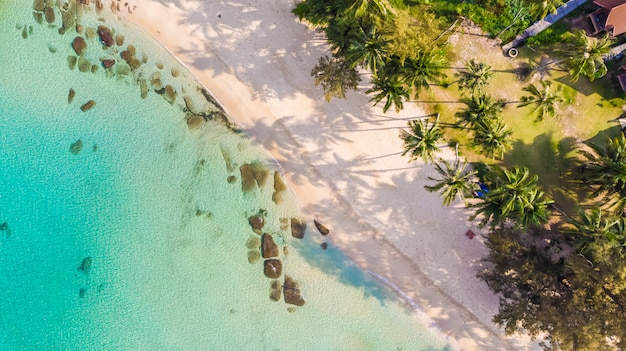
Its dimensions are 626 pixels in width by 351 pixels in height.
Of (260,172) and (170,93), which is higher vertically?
(170,93)

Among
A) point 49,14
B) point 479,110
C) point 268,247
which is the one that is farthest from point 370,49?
point 49,14

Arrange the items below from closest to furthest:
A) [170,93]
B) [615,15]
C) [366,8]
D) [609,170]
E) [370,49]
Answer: [366,8] < [370,49] < [609,170] < [615,15] < [170,93]

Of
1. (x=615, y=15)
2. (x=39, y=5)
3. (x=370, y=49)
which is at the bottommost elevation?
(x=39, y=5)

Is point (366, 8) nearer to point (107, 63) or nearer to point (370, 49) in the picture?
point (370, 49)

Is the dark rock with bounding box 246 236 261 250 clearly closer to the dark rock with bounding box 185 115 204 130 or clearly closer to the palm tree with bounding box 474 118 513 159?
the dark rock with bounding box 185 115 204 130

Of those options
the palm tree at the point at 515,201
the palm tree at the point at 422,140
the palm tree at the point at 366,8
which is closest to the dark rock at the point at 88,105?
the palm tree at the point at 366,8

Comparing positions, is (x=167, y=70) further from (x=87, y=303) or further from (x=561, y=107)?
(x=561, y=107)
